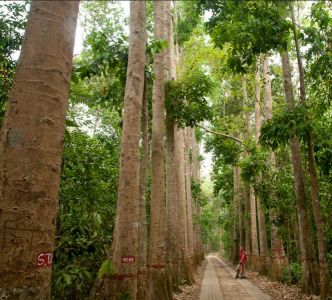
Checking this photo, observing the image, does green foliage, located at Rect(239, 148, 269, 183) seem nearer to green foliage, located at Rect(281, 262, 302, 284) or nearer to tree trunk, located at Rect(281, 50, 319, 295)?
green foliage, located at Rect(281, 262, 302, 284)

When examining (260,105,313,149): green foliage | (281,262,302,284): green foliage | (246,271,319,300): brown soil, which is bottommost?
(246,271,319,300): brown soil

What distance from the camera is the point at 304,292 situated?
33.8 feet

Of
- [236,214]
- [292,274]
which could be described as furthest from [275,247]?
[236,214]

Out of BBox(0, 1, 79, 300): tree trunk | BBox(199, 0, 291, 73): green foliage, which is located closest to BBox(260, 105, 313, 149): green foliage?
BBox(199, 0, 291, 73): green foliage

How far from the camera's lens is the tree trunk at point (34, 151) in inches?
69.6

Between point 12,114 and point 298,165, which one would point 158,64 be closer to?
point 298,165

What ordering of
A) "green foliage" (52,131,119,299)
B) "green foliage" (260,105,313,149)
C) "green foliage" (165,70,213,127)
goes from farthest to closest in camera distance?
"green foliage" (165,70,213,127) < "green foliage" (260,105,313,149) < "green foliage" (52,131,119,299)

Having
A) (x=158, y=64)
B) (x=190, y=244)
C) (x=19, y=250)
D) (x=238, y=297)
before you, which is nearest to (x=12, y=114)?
(x=19, y=250)

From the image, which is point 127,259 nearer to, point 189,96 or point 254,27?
point 254,27

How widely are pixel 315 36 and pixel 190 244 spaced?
615 inches

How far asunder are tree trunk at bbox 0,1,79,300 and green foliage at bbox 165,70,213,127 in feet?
32.0

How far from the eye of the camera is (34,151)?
1.86 m

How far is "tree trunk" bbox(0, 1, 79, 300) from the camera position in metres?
1.77

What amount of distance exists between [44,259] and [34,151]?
0.53 m
